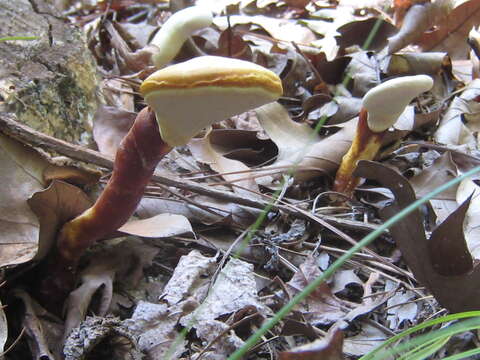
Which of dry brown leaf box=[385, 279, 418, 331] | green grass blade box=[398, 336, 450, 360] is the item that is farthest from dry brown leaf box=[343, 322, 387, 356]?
green grass blade box=[398, 336, 450, 360]

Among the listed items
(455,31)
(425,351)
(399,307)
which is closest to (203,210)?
(399,307)

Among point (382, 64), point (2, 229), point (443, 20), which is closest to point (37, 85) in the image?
point (2, 229)

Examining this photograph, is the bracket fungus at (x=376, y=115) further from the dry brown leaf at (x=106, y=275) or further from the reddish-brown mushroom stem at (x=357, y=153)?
the dry brown leaf at (x=106, y=275)

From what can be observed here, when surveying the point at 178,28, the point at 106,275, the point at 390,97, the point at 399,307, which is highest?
the point at 178,28

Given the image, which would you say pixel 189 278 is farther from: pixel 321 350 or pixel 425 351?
pixel 425 351

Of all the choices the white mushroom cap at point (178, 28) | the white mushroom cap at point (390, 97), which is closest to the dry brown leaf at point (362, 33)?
the white mushroom cap at point (178, 28)

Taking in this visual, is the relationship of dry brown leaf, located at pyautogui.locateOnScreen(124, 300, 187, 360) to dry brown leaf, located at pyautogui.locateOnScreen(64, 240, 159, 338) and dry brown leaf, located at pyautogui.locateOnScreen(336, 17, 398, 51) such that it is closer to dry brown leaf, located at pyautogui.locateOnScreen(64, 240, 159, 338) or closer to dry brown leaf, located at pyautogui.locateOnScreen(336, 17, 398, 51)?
dry brown leaf, located at pyautogui.locateOnScreen(64, 240, 159, 338)
